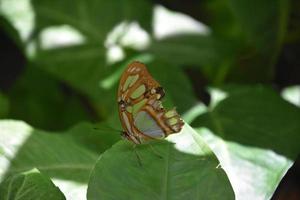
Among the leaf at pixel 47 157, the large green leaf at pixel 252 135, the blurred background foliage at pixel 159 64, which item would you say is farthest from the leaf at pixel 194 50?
the leaf at pixel 47 157

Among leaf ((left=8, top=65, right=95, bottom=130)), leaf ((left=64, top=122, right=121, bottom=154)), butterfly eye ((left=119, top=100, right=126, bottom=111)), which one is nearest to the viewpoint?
butterfly eye ((left=119, top=100, right=126, bottom=111))

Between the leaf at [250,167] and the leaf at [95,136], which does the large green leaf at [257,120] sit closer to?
the leaf at [250,167]

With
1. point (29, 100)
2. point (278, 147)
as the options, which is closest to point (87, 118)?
point (29, 100)

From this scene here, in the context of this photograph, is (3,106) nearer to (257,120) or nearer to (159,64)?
(159,64)

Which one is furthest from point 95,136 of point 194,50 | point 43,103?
point 43,103

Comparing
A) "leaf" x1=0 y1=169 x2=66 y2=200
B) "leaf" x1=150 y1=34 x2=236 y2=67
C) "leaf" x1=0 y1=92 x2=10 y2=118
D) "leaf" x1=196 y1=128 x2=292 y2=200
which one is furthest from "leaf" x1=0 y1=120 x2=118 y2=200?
"leaf" x1=150 y1=34 x2=236 y2=67

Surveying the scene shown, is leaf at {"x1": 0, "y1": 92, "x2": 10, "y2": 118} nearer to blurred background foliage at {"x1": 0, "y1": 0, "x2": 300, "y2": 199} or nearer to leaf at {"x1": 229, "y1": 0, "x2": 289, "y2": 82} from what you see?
blurred background foliage at {"x1": 0, "y1": 0, "x2": 300, "y2": 199}
